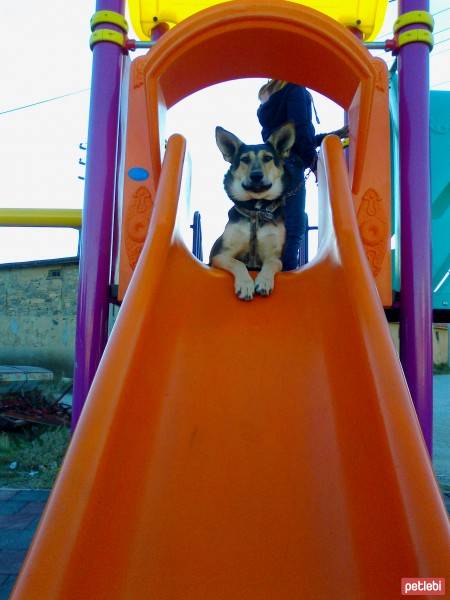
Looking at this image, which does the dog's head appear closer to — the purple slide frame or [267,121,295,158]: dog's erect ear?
[267,121,295,158]: dog's erect ear

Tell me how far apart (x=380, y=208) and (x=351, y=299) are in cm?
122

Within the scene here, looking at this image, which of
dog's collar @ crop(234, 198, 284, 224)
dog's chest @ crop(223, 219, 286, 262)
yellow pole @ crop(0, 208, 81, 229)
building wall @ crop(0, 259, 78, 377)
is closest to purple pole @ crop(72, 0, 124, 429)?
dog's chest @ crop(223, 219, 286, 262)

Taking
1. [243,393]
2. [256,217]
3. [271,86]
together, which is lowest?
[243,393]

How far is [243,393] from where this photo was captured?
185 cm

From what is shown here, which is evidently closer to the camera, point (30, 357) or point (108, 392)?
point (108, 392)

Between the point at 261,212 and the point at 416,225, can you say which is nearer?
the point at 416,225

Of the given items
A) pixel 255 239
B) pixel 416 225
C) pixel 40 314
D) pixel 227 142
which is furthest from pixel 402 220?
pixel 40 314

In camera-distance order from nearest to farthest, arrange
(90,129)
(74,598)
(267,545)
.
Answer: (74,598), (267,545), (90,129)

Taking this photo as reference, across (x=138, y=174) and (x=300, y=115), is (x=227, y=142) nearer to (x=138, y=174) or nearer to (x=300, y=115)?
(x=300, y=115)

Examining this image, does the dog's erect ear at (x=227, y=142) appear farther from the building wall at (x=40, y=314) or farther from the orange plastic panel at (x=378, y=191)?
the building wall at (x=40, y=314)

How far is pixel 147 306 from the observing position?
183 cm

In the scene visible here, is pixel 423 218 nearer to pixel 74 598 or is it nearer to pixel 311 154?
pixel 311 154

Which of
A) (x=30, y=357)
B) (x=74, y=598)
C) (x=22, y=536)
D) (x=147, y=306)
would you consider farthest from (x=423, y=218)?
(x=30, y=357)

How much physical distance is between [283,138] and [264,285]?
1.47 m
